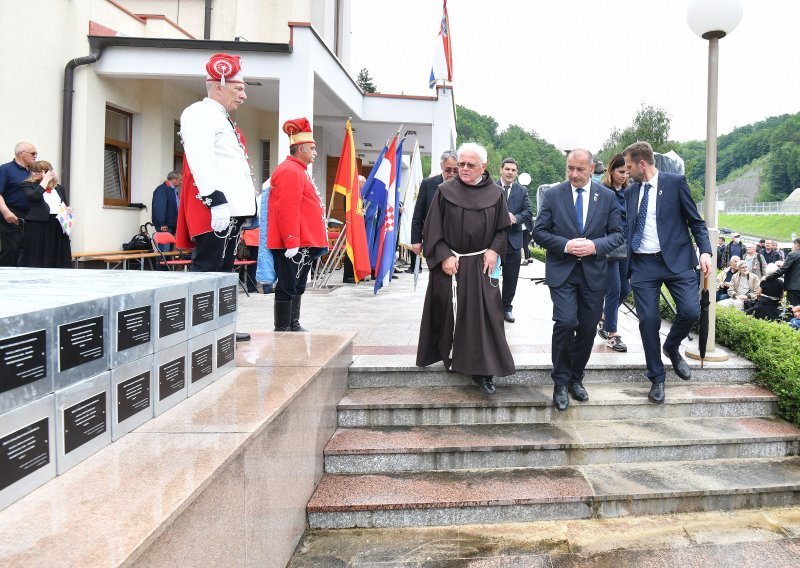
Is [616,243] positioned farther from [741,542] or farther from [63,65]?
[63,65]

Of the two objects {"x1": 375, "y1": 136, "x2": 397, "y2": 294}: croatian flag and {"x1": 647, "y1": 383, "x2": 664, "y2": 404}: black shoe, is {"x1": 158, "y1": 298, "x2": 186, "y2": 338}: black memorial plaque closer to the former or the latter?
{"x1": 647, "y1": 383, "x2": 664, "y2": 404}: black shoe

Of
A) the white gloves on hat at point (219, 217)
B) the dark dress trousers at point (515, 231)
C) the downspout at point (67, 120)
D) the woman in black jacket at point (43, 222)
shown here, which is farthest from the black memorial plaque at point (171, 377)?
the downspout at point (67, 120)

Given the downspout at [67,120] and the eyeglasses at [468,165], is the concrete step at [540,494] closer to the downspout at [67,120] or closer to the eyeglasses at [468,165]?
the eyeglasses at [468,165]

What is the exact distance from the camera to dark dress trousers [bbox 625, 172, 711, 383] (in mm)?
5039

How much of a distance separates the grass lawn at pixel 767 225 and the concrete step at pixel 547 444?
234ft

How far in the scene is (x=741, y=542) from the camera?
3633mm

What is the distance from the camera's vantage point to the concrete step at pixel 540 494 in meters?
3.81

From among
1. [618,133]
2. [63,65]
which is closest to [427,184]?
[63,65]

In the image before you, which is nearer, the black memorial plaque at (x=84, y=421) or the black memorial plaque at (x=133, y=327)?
the black memorial plaque at (x=84, y=421)

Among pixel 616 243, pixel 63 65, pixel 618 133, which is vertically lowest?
pixel 616 243

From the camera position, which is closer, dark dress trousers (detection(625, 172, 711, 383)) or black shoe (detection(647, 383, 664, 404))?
black shoe (detection(647, 383, 664, 404))

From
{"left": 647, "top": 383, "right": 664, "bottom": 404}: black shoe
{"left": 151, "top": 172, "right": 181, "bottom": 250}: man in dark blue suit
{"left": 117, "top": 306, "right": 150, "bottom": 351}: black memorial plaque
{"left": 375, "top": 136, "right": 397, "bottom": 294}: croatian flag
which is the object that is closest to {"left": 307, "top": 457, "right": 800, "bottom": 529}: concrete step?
{"left": 647, "top": 383, "right": 664, "bottom": 404}: black shoe

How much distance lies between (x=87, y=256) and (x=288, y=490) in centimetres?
793

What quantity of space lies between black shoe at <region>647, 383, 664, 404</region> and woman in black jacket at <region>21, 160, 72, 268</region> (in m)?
6.59
